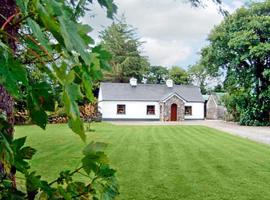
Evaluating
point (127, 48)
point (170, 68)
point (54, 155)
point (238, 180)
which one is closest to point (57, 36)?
point (238, 180)

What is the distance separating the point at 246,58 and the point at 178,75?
99.0 ft

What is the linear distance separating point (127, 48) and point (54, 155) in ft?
156

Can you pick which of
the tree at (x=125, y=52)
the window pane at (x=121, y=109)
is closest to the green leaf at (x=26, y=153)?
the window pane at (x=121, y=109)

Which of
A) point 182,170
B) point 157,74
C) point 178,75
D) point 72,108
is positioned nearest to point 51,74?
point 72,108

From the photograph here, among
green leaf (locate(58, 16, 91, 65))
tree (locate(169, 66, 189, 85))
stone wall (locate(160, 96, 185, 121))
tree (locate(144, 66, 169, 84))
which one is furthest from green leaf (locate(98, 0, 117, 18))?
tree (locate(169, 66, 189, 85))

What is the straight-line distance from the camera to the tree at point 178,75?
61.2 metres

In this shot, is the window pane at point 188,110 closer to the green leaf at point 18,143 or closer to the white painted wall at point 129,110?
the white painted wall at point 129,110

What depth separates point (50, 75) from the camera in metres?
0.84

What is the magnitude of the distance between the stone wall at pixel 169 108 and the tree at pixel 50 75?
134 feet

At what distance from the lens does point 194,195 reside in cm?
698

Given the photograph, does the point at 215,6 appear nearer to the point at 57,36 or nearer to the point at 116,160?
the point at 116,160

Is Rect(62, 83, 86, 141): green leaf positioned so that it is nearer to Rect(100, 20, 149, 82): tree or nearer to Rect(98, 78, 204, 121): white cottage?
Rect(98, 78, 204, 121): white cottage

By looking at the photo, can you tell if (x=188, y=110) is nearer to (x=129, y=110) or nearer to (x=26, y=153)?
(x=129, y=110)

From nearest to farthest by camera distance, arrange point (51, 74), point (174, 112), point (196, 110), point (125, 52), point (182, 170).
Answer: point (51, 74) < point (182, 170) < point (174, 112) < point (196, 110) < point (125, 52)
